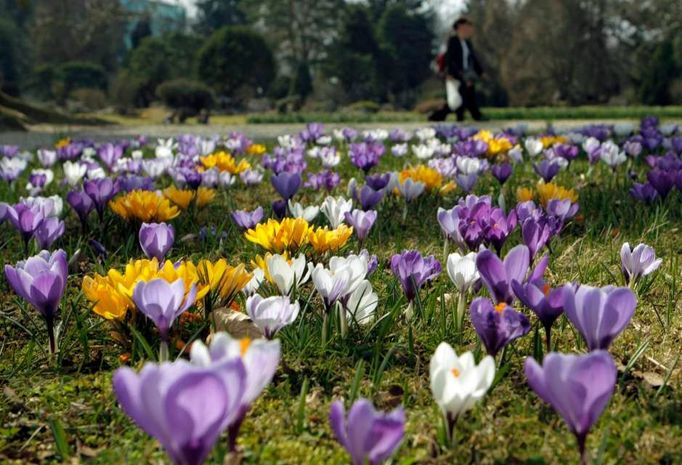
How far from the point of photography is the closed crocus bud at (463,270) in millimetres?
1654

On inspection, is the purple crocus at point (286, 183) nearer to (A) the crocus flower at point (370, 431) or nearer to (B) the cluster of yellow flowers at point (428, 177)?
(B) the cluster of yellow flowers at point (428, 177)

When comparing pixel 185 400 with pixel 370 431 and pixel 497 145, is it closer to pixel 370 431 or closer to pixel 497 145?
pixel 370 431

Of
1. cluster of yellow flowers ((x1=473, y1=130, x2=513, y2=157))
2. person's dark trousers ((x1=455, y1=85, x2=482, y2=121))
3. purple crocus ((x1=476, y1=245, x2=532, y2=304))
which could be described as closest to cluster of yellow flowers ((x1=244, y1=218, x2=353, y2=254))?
purple crocus ((x1=476, y1=245, x2=532, y2=304))

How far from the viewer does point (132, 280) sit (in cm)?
152

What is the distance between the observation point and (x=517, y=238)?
9.00 ft

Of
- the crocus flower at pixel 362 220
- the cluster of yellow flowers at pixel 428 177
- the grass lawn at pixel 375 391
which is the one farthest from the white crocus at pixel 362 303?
the cluster of yellow flowers at pixel 428 177

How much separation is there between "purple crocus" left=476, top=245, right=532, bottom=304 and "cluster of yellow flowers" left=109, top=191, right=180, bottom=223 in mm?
1327

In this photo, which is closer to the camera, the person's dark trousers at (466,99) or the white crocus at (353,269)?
the white crocus at (353,269)

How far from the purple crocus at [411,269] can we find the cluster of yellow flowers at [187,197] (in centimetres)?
142

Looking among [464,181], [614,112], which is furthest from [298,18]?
[464,181]

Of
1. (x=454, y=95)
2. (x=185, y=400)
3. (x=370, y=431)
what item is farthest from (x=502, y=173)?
(x=454, y=95)

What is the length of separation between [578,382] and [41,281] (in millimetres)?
1122

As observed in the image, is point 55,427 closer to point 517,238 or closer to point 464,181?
point 517,238

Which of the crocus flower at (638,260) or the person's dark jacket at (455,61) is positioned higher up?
the person's dark jacket at (455,61)
